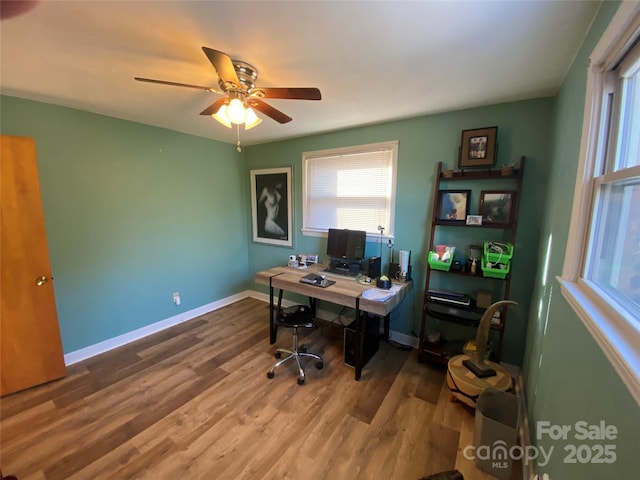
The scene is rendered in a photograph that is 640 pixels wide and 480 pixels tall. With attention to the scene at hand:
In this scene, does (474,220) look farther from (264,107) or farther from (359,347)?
(264,107)

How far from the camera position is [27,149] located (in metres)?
2.02

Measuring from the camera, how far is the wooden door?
198 cm

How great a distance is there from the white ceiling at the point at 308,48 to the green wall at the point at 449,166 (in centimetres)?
17

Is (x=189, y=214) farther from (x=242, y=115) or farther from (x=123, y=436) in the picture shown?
(x=123, y=436)

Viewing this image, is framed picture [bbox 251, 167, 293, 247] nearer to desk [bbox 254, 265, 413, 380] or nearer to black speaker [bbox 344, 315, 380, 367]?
desk [bbox 254, 265, 413, 380]

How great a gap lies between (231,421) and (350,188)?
245 cm

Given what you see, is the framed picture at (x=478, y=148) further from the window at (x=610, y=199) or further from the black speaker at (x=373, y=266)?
the black speaker at (x=373, y=266)

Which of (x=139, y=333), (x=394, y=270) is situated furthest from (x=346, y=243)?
(x=139, y=333)

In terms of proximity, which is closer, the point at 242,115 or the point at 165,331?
the point at 242,115

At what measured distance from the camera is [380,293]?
90.0 inches

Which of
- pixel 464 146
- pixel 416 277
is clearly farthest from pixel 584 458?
pixel 464 146

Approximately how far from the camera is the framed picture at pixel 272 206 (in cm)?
358

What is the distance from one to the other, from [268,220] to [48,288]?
2342mm

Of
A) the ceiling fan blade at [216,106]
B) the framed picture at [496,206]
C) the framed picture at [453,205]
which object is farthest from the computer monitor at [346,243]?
the ceiling fan blade at [216,106]
